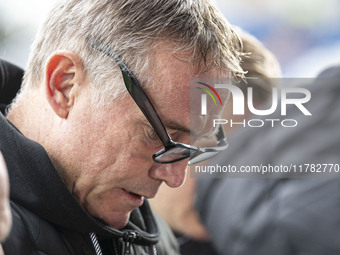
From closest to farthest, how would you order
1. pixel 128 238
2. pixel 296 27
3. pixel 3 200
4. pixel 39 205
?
pixel 3 200 → pixel 39 205 → pixel 128 238 → pixel 296 27

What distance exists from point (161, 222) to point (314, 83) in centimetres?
68

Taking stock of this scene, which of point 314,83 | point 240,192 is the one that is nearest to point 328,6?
point 314,83

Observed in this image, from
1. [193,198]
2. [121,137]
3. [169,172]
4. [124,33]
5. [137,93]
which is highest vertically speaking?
[124,33]

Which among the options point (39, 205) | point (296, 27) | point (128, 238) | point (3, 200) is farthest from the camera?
point (296, 27)

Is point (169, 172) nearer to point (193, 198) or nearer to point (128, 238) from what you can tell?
point (128, 238)

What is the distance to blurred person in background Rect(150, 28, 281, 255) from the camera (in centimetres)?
202

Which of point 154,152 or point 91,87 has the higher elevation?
point 91,87

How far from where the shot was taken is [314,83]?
148 centimetres

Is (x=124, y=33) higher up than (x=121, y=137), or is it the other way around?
(x=124, y=33)

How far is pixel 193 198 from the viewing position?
7.06 ft

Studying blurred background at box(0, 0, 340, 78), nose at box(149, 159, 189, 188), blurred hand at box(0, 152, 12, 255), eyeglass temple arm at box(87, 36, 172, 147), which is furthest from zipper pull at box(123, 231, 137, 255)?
blurred background at box(0, 0, 340, 78)

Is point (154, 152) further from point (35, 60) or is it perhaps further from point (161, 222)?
point (161, 222)

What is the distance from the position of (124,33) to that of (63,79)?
18 centimetres

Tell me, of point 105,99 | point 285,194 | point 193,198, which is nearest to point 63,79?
point 105,99
